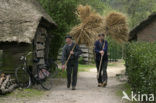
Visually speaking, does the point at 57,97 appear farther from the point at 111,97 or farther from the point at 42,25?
the point at 42,25

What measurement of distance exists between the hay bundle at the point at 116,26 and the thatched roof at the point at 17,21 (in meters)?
2.69

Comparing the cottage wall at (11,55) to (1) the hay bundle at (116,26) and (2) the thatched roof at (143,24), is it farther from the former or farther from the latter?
(2) the thatched roof at (143,24)

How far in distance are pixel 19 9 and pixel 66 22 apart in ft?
15.2

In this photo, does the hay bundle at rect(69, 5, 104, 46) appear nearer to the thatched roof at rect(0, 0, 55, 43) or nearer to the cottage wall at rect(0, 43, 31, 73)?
the thatched roof at rect(0, 0, 55, 43)

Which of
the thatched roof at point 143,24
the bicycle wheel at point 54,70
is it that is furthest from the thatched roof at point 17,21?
the thatched roof at point 143,24

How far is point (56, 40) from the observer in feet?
55.0

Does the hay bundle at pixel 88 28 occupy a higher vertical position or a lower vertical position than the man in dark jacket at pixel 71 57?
higher

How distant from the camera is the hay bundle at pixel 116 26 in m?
11.6

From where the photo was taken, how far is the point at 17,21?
1108 centimetres

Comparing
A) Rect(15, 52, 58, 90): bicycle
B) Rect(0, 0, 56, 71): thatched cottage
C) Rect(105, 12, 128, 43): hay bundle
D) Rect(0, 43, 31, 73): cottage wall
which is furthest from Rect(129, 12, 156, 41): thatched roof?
Rect(0, 43, 31, 73): cottage wall

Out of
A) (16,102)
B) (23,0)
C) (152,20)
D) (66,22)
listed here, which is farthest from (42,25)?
(152,20)

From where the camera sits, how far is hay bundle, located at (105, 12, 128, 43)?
11.6 m

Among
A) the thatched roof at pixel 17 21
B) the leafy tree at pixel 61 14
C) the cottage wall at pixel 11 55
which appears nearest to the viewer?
the thatched roof at pixel 17 21

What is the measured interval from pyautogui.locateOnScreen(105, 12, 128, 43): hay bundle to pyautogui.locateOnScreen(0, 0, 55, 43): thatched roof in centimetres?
269
